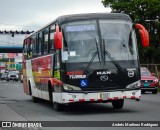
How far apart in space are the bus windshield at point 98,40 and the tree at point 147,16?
47.3 m

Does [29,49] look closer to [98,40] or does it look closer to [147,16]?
[98,40]

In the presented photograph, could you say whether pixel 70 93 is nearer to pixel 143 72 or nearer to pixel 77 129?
pixel 77 129

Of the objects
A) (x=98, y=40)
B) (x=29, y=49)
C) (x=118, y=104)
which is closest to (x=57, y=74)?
(x=98, y=40)

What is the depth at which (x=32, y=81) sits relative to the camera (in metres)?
23.1

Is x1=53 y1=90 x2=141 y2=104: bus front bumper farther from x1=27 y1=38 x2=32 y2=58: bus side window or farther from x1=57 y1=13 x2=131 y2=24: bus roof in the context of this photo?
x1=27 y1=38 x2=32 y2=58: bus side window

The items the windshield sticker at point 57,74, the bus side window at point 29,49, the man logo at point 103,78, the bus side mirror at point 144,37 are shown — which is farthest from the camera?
the bus side window at point 29,49

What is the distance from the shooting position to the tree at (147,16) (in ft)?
210

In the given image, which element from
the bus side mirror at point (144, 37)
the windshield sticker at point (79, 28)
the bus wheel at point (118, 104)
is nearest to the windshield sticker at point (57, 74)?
the windshield sticker at point (79, 28)

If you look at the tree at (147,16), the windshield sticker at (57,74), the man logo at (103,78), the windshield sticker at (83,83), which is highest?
the tree at (147,16)

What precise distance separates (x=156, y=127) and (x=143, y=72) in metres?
21.2

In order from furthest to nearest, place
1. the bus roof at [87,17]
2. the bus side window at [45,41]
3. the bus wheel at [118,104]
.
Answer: the bus side window at [45,41] < the bus wheel at [118,104] < the bus roof at [87,17]

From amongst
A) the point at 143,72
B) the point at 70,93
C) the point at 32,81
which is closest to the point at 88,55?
the point at 70,93

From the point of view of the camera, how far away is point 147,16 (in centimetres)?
6525

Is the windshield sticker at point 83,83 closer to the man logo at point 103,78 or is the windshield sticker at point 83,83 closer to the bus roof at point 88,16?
the man logo at point 103,78
